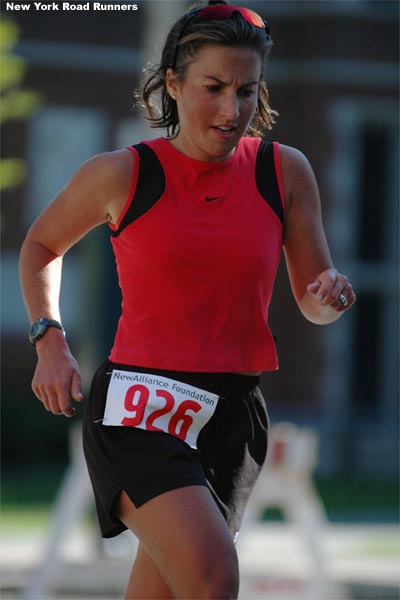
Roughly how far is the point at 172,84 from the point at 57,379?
36.1 inches

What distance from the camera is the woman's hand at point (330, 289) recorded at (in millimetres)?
4059

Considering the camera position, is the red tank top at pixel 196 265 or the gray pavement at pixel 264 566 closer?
the red tank top at pixel 196 265

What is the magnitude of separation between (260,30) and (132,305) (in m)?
0.85

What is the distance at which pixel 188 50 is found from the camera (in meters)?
4.23

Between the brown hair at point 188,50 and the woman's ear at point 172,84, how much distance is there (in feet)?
0.06

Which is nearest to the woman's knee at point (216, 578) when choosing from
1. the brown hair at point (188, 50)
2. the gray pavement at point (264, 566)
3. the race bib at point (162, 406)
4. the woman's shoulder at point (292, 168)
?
the race bib at point (162, 406)

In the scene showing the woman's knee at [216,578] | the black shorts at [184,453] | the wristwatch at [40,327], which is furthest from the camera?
the wristwatch at [40,327]

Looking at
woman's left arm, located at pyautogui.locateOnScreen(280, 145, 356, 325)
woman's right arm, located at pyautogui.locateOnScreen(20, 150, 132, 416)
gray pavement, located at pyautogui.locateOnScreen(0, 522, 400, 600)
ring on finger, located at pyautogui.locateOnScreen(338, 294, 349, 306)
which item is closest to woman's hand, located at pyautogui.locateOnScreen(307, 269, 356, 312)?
ring on finger, located at pyautogui.locateOnScreen(338, 294, 349, 306)

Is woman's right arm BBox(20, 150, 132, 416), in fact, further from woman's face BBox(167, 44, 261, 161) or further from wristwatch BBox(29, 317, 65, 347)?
woman's face BBox(167, 44, 261, 161)

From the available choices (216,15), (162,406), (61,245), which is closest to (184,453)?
(162,406)

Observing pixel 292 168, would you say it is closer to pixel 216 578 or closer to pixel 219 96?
pixel 219 96

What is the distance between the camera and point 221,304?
13.6 ft

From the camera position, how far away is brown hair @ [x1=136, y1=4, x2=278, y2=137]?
4.16 metres

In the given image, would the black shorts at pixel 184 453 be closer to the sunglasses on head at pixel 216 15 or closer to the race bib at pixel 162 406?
the race bib at pixel 162 406
